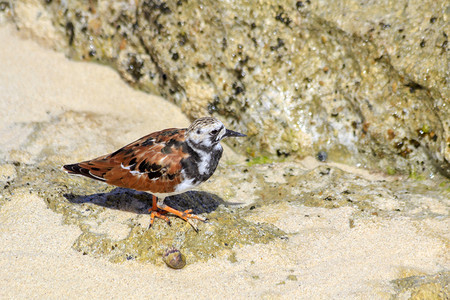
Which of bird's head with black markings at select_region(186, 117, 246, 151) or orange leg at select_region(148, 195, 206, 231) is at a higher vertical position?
bird's head with black markings at select_region(186, 117, 246, 151)

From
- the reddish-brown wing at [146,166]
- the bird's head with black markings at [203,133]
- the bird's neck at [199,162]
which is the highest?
the bird's head with black markings at [203,133]

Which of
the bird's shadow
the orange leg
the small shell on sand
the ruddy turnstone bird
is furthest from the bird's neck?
the small shell on sand

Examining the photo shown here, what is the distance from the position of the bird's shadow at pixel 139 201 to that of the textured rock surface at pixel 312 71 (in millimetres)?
1737

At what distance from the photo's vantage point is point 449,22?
23.5 feet

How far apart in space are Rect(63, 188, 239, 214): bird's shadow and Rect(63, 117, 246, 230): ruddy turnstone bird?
1.18ft

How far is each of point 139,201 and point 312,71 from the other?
357 centimetres

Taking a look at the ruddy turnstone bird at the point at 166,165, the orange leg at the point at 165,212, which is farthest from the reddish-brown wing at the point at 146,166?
the orange leg at the point at 165,212

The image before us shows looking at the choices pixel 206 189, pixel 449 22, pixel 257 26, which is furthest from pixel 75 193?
pixel 449 22

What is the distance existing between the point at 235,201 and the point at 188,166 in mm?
1485

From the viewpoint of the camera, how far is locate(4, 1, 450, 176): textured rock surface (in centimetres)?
735

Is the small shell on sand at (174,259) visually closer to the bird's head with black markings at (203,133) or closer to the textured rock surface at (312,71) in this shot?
the bird's head with black markings at (203,133)

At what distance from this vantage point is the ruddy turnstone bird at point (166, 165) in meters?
5.91

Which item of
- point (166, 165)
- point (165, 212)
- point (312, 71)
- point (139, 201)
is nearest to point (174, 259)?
point (165, 212)

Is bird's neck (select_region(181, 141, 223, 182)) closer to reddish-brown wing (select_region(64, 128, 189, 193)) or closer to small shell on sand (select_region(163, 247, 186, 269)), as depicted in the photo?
reddish-brown wing (select_region(64, 128, 189, 193))
